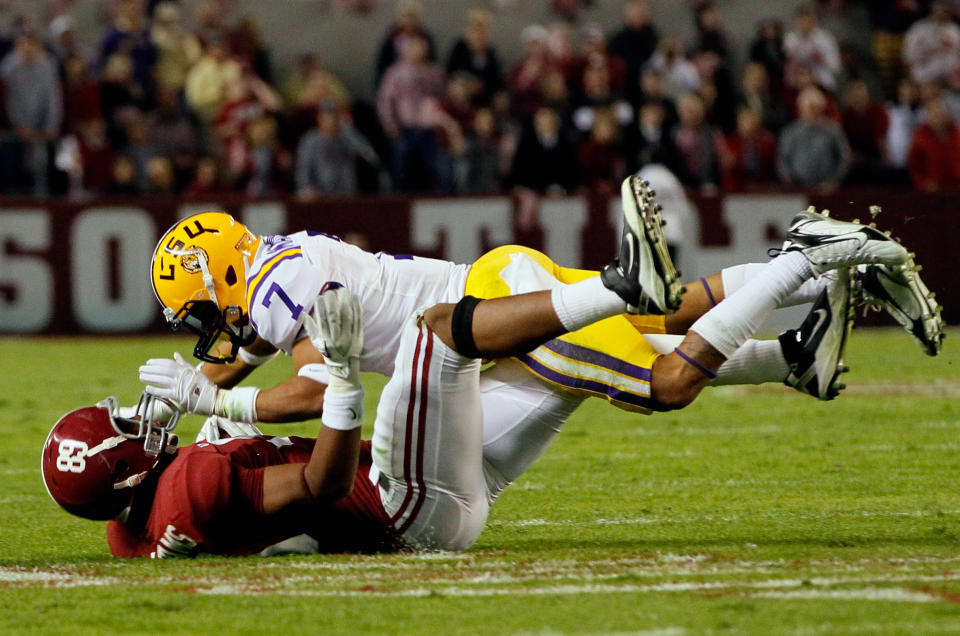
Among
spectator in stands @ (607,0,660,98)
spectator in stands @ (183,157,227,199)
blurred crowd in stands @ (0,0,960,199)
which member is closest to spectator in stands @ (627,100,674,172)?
blurred crowd in stands @ (0,0,960,199)

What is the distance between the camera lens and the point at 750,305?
173 inches

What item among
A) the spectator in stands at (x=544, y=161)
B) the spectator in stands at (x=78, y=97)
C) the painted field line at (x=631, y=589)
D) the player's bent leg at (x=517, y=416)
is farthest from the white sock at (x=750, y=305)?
the spectator in stands at (x=78, y=97)

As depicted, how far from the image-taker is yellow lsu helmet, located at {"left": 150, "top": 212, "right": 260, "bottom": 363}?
496 centimetres

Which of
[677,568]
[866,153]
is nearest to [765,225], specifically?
[866,153]

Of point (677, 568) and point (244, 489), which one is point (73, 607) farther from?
point (677, 568)

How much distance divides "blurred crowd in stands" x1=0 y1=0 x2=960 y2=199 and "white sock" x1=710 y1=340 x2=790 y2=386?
8.12 meters

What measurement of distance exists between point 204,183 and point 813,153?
547 centimetres

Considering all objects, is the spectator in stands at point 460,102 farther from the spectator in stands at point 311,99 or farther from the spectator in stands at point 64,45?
the spectator in stands at point 64,45

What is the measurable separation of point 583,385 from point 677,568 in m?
0.67

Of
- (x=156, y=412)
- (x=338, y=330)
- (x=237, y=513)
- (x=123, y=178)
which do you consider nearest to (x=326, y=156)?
(x=123, y=178)

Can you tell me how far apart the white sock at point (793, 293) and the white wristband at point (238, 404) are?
5.47 ft

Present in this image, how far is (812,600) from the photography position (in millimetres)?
3617

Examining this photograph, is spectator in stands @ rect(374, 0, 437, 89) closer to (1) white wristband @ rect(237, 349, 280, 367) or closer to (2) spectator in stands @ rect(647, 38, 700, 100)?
(2) spectator in stands @ rect(647, 38, 700, 100)

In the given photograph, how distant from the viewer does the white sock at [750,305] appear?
14.3 ft
